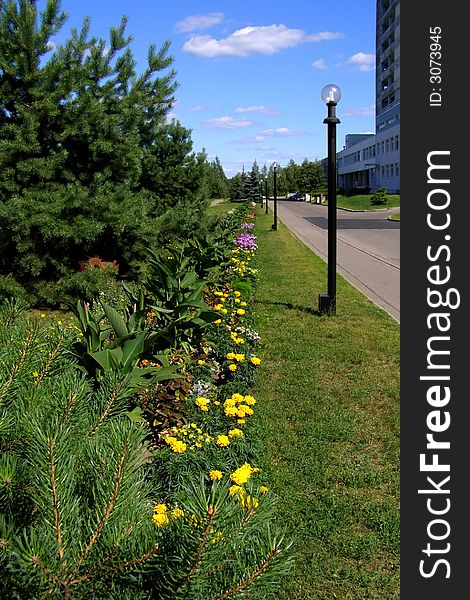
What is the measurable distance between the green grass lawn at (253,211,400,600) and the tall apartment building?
176 ft

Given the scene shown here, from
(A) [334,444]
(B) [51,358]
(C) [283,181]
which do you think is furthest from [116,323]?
(C) [283,181]

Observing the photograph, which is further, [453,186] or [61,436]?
[453,186]

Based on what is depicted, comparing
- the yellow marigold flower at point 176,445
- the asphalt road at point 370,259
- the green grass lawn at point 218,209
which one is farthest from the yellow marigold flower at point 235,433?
the green grass lawn at point 218,209

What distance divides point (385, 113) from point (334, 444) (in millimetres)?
66509

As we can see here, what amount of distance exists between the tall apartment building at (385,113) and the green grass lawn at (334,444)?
53.7m

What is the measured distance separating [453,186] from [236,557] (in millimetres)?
2004

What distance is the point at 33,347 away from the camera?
61.4 inches

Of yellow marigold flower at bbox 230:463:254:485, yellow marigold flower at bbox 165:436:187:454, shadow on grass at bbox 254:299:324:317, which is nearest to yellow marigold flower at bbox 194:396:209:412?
yellow marigold flower at bbox 165:436:187:454

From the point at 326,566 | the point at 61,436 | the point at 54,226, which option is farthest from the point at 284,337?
the point at 61,436

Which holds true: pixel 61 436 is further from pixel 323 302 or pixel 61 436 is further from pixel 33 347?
pixel 323 302

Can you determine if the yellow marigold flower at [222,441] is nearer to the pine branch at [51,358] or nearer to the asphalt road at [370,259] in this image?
the pine branch at [51,358]

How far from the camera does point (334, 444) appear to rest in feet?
12.8

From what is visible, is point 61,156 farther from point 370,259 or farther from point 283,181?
point 283,181

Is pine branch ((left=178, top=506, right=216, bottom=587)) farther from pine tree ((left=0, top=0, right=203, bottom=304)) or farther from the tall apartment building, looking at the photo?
the tall apartment building
